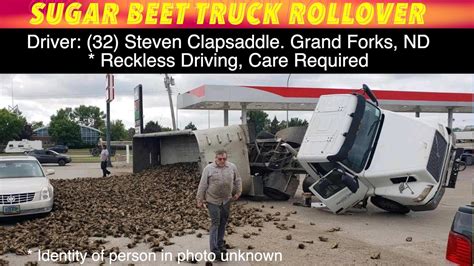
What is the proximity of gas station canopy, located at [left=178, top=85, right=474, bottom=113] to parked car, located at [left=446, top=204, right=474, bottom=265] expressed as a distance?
75.1 ft

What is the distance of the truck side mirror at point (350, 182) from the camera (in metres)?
9.57

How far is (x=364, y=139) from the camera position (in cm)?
993

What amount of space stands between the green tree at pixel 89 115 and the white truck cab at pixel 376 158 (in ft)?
417

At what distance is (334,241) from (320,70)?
333cm

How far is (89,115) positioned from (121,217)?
129100 millimetres

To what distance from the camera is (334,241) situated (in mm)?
7707

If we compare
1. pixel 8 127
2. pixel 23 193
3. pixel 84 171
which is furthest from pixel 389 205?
pixel 8 127

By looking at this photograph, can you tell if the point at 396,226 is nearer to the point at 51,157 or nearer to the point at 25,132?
the point at 51,157

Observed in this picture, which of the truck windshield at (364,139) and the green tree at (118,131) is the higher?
the green tree at (118,131)

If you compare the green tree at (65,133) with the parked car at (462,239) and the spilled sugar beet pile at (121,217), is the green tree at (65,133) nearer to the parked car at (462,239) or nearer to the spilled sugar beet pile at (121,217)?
the spilled sugar beet pile at (121,217)

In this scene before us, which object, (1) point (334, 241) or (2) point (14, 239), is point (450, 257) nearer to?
(1) point (334, 241)

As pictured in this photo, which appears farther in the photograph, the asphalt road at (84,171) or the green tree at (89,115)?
the green tree at (89,115)

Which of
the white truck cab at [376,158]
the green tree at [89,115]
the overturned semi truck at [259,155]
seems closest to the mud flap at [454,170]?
the white truck cab at [376,158]

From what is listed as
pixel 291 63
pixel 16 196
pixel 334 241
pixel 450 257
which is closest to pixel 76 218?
pixel 16 196
